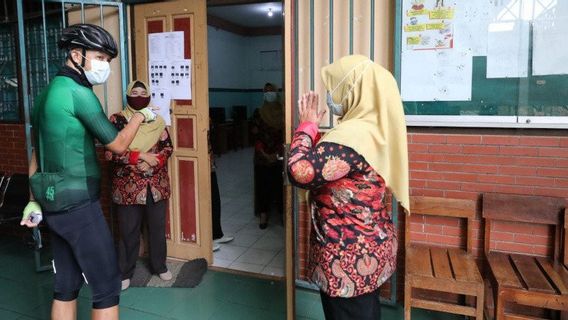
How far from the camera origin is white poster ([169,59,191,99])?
3.38 metres

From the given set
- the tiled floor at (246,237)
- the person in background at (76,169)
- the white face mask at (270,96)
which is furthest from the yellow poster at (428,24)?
the white face mask at (270,96)

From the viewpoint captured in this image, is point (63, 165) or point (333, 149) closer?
point (333, 149)

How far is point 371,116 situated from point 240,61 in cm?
1058

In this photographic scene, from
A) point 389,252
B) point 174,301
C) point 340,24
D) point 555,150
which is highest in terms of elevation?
point 340,24

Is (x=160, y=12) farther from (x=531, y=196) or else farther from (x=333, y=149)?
(x=531, y=196)

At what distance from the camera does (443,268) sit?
2.36 meters

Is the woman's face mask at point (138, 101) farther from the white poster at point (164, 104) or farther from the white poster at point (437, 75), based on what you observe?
the white poster at point (437, 75)

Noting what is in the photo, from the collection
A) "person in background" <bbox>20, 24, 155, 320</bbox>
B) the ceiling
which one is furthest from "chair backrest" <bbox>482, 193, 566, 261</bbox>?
the ceiling

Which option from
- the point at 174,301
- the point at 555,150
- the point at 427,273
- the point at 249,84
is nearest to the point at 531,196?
the point at 555,150

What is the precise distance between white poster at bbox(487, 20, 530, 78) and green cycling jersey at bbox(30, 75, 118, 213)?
202cm

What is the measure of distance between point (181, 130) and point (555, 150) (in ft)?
8.29

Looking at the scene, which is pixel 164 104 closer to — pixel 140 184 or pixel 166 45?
pixel 166 45

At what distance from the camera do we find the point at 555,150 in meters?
2.37

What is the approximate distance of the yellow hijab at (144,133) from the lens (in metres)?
3.01
